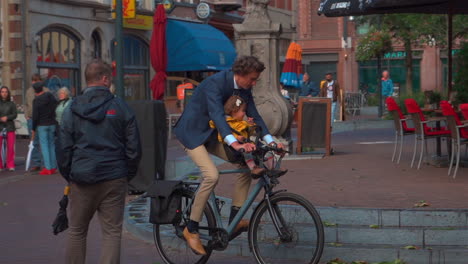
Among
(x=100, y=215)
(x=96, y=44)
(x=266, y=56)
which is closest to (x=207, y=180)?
(x=100, y=215)

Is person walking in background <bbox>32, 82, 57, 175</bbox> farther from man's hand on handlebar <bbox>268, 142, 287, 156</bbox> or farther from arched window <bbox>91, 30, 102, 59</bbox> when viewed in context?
arched window <bbox>91, 30, 102, 59</bbox>

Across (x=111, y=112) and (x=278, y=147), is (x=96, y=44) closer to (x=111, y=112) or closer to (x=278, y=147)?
(x=278, y=147)

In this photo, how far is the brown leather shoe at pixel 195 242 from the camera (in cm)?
760

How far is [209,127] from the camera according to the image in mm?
7660

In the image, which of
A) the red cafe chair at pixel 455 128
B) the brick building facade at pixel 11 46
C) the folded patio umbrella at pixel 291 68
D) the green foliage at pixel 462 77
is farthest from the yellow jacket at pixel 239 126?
the folded patio umbrella at pixel 291 68

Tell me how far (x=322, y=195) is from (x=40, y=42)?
18592 millimetres

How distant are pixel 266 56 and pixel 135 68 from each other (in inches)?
700

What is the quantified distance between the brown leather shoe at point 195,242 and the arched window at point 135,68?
2513cm

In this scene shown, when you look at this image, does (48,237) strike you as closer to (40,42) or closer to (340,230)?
(340,230)

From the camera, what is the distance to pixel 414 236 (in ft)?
27.4

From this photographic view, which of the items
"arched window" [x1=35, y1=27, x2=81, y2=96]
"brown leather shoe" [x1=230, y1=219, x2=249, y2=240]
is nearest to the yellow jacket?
"brown leather shoe" [x1=230, y1=219, x2=249, y2=240]

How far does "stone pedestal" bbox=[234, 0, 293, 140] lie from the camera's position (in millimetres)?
15977

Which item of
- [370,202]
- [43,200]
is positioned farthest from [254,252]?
[43,200]

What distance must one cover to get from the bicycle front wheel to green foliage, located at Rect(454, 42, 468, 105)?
310 inches
